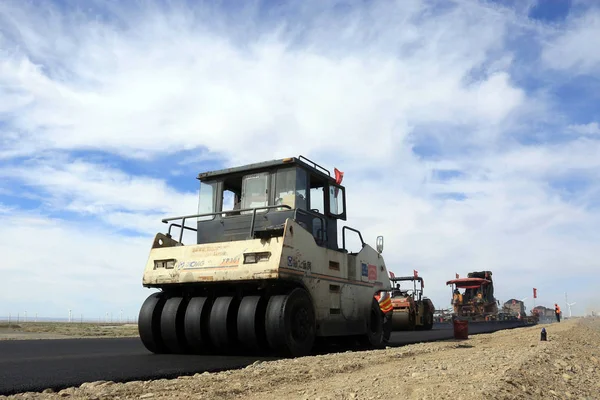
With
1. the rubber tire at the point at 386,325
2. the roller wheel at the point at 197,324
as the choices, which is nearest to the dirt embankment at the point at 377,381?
the roller wheel at the point at 197,324

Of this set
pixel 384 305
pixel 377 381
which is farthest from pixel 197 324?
pixel 384 305

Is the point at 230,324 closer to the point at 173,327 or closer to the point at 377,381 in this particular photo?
the point at 173,327

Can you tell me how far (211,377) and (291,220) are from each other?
2.80m

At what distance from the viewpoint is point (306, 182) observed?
8.66m

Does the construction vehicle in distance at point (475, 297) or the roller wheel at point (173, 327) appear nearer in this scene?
the roller wheel at point (173, 327)

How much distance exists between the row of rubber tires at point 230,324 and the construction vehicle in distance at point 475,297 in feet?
79.5

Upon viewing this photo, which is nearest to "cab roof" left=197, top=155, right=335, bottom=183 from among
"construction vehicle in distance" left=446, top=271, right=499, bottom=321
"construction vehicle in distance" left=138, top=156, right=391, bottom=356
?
"construction vehicle in distance" left=138, top=156, right=391, bottom=356

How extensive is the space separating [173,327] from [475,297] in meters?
26.1

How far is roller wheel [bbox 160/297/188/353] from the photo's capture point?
7560 mm

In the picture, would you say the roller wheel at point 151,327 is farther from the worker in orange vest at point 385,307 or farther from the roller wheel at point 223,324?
the worker in orange vest at point 385,307

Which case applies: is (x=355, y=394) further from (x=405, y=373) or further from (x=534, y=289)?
(x=534, y=289)

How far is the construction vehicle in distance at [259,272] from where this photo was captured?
7.13 meters

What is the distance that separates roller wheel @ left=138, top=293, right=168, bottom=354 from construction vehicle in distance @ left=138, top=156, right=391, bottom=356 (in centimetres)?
1

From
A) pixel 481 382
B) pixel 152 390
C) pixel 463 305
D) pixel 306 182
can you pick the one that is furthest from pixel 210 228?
pixel 463 305
